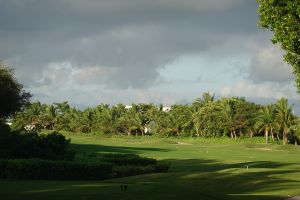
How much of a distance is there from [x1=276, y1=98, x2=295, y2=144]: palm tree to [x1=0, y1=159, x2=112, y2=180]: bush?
68.4 metres

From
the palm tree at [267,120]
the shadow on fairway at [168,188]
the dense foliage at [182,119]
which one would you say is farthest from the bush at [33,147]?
the palm tree at [267,120]

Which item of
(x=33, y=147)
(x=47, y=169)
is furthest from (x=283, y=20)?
(x=33, y=147)

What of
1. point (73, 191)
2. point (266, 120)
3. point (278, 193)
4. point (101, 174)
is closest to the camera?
point (73, 191)

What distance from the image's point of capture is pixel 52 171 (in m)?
27.9

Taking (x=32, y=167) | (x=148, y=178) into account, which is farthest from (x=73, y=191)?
(x=148, y=178)

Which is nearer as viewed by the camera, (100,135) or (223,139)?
(223,139)

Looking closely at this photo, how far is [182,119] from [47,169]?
8363cm

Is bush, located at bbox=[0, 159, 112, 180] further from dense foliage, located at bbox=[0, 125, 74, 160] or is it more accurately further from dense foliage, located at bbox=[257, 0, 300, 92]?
dense foliage, located at bbox=[257, 0, 300, 92]

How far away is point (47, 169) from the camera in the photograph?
2775 cm

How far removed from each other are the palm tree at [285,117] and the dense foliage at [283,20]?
7104 cm

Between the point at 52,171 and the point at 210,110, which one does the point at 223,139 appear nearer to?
the point at 210,110

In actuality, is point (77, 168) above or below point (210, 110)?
below

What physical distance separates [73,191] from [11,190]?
2.67 metres

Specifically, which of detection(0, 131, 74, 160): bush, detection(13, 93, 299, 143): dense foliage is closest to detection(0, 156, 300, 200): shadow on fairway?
detection(0, 131, 74, 160): bush
